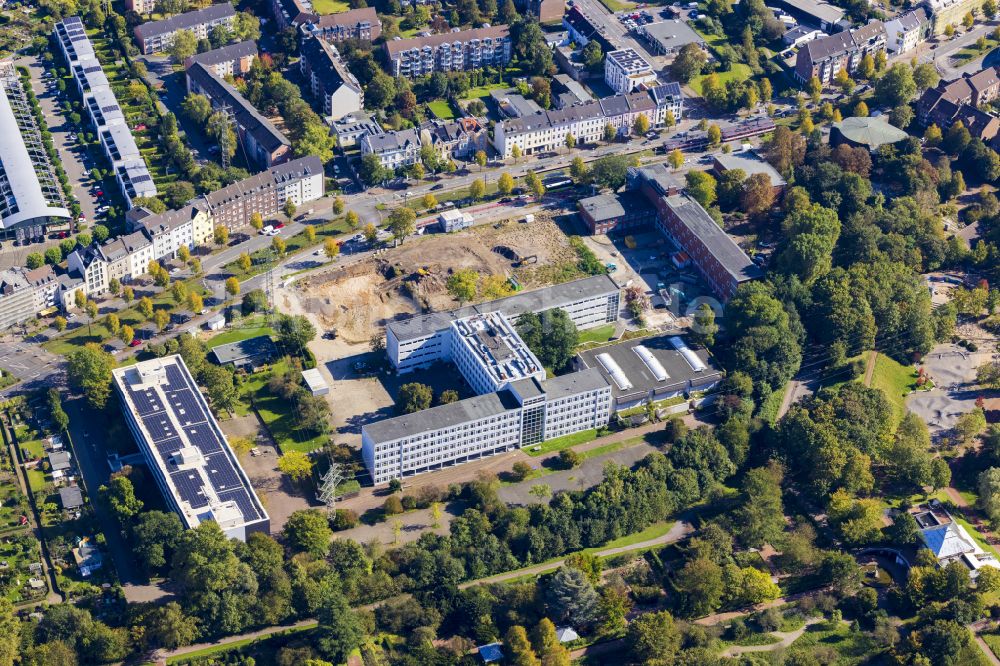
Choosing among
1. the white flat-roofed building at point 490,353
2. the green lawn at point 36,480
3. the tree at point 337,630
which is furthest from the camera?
the white flat-roofed building at point 490,353

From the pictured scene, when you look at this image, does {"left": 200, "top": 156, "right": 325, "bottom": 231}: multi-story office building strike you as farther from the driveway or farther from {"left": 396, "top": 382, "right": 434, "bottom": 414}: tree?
the driveway

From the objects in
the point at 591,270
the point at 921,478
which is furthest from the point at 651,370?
the point at 921,478

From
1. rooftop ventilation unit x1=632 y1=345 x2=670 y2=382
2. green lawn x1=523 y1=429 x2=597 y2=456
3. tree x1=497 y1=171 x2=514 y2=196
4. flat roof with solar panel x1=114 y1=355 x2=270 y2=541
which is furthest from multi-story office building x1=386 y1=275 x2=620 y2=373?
tree x1=497 y1=171 x2=514 y2=196

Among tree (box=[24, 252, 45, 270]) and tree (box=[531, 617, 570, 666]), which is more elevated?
tree (box=[24, 252, 45, 270])

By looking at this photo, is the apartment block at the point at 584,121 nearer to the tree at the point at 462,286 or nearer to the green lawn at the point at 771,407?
the tree at the point at 462,286

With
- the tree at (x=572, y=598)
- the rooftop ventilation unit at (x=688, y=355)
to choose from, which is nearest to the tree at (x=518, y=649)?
the tree at (x=572, y=598)

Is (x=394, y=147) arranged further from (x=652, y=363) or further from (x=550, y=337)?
(x=652, y=363)
